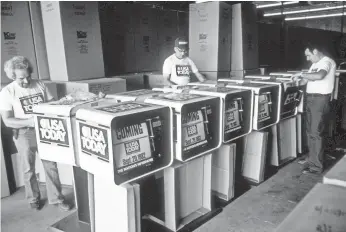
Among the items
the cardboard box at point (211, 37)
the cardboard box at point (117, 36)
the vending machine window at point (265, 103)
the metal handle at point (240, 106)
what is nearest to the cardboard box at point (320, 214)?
the metal handle at point (240, 106)

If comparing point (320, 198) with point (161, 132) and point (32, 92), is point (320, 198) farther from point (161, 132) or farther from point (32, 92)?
point (32, 92)

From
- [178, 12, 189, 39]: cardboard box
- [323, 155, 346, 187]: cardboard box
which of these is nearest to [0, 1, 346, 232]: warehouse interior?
[323, 155, 346, 187]: cardboard box

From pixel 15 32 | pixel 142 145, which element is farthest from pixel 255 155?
pixel 15 32

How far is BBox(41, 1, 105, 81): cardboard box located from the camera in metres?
2.95

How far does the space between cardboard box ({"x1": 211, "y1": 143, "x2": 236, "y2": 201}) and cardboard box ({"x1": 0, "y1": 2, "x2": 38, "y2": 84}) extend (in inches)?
87.6

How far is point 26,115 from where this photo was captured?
2488mm

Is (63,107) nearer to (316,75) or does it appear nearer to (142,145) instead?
(142,145)

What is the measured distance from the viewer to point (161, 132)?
1851 mm

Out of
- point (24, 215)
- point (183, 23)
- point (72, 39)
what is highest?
point (183, 23)

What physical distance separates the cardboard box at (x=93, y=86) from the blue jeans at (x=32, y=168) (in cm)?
64

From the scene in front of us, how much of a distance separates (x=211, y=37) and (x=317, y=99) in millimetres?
1480

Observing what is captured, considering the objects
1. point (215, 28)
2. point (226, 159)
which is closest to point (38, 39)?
point (215, 28)

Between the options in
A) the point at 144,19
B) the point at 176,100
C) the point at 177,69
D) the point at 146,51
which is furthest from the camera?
the point at 146,51

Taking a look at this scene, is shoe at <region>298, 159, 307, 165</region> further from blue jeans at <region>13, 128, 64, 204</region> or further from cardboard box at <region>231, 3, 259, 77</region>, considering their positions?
blue jeans at <region>13, 128, 64, 204</region>
